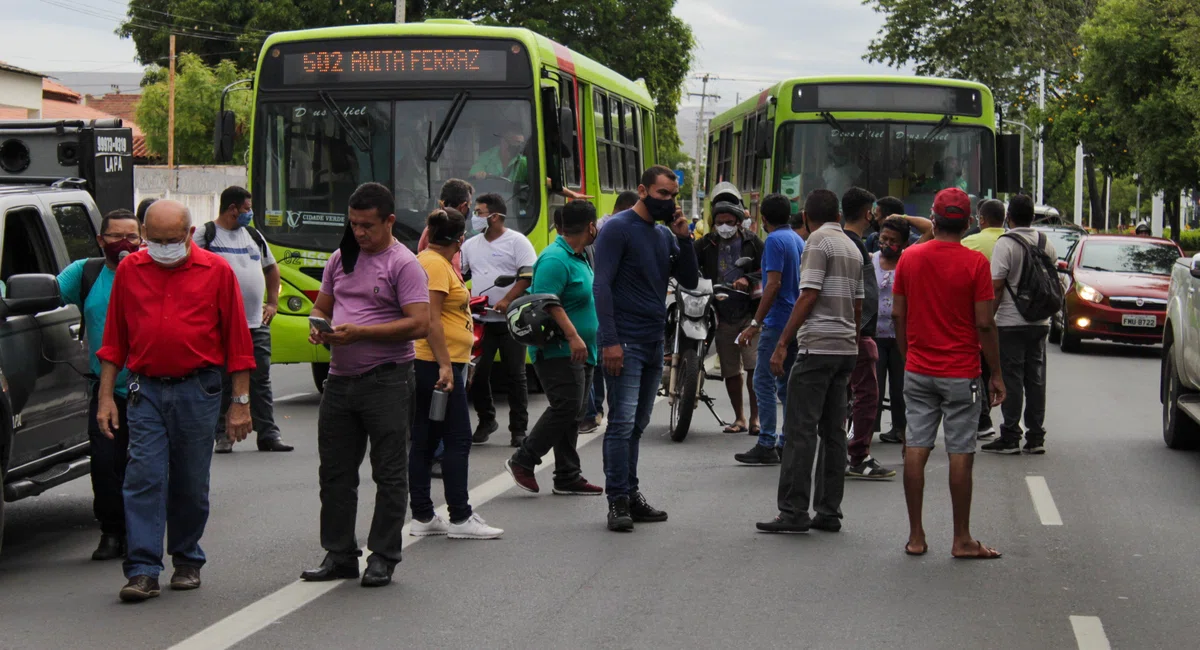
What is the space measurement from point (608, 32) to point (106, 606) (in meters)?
41.2

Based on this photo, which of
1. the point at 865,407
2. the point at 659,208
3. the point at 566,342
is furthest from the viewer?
the point at 865,407

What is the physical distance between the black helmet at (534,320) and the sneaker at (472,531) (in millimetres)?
1061

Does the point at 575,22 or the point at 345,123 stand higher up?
the point at 575,22

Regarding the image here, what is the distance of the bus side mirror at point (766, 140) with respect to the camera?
60.8 feet

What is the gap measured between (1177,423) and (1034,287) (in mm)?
1749

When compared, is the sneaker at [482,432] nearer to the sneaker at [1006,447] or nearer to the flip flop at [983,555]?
the sneaker at [1006,447]

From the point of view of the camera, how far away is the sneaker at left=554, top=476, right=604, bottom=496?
9.54 m

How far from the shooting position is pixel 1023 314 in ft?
36.9

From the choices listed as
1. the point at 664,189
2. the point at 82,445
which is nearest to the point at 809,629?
the point at 664,189

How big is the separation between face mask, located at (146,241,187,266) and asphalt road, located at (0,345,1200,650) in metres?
1.43

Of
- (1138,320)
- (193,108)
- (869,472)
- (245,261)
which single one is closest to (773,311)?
(869,472)

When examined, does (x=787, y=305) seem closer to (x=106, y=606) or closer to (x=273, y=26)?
(x=106, y=606)

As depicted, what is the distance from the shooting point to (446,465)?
8.03m

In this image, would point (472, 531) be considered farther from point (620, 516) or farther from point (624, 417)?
point (624, 417)
